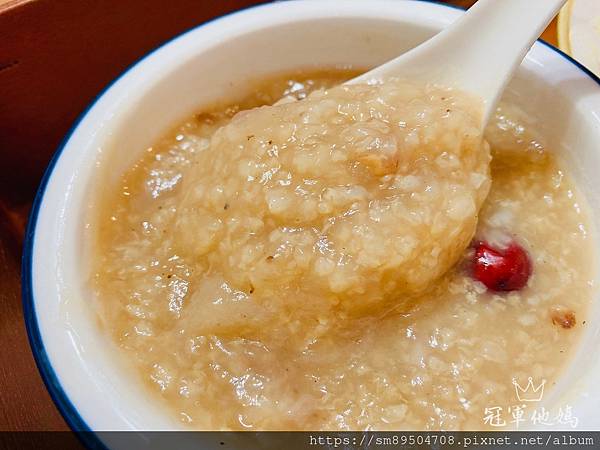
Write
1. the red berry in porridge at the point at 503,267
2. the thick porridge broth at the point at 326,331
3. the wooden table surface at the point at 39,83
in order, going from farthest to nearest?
the wooden table surface at the point at 39,83
the red berry in porridge at the point at 503,267
the thick porridge broth at the point at 326,331

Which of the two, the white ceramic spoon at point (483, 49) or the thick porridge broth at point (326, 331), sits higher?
the white ceramic spoon at point (483, 49)

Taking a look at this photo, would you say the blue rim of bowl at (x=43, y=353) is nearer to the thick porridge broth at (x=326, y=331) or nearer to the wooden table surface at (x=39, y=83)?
the thick porridge broth at (x=326, y=331)

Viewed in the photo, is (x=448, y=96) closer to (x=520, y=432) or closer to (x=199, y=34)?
(x=199, y=34)

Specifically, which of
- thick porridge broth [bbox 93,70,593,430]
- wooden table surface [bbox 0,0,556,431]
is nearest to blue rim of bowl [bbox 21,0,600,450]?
thick porridge broth [bbox 93,70,593,430]

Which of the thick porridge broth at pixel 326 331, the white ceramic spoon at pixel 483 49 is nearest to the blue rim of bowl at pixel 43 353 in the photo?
the thick porridge broth at pixel 326 331

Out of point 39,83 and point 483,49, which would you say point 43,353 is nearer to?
point 39,83

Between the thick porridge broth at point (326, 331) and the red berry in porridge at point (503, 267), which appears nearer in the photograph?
the thick porridge broth at point (326, 331)
